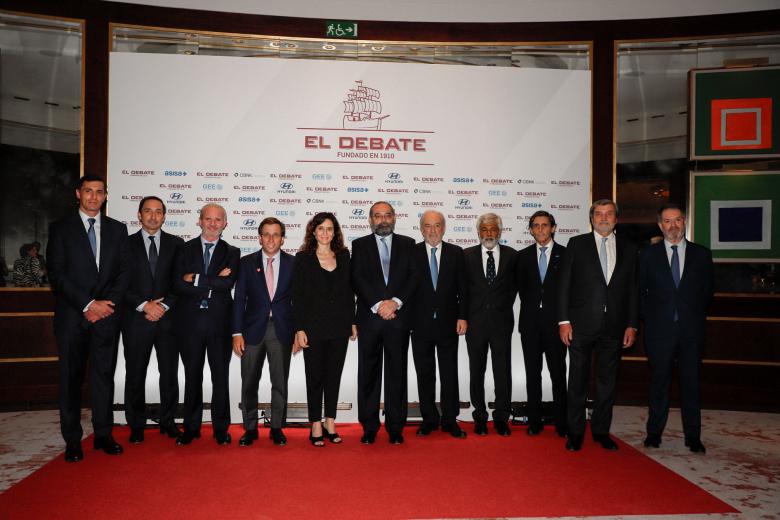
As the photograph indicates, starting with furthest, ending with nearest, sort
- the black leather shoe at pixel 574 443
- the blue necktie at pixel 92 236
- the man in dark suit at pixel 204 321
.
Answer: the man in dark suit at pixel 204 321 → the black leather shoe at pixel 574 443 → the blue necktie at pixel 92 236

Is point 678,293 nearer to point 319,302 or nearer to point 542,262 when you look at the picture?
point 542,262

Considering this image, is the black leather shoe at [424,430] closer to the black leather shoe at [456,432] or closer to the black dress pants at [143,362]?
the black leather shoe at [456,432]

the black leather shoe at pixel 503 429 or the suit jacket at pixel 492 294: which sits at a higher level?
the suit jacket at pixel 492 294

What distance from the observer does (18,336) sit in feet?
17.1

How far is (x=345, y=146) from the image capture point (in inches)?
209

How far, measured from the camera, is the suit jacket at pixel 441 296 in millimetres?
4410

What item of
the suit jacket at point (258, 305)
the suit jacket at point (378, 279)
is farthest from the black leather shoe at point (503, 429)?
the suit jacket at point (258, 305)

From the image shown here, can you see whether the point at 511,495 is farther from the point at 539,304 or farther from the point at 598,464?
the point at 539,304

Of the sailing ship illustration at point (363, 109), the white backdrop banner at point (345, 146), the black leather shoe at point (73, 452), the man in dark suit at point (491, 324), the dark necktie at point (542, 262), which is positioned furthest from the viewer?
the sailing ship illustration at point (363, 109)

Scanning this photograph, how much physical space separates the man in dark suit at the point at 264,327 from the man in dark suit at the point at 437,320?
1.03 metres

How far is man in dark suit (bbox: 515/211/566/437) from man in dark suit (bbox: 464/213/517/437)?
14 cm

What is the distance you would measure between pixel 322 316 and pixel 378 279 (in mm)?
508

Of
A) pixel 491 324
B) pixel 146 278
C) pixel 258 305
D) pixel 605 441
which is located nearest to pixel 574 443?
pixel 605 441

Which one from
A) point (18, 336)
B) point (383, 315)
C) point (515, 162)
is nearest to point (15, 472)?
point (18, 336)
